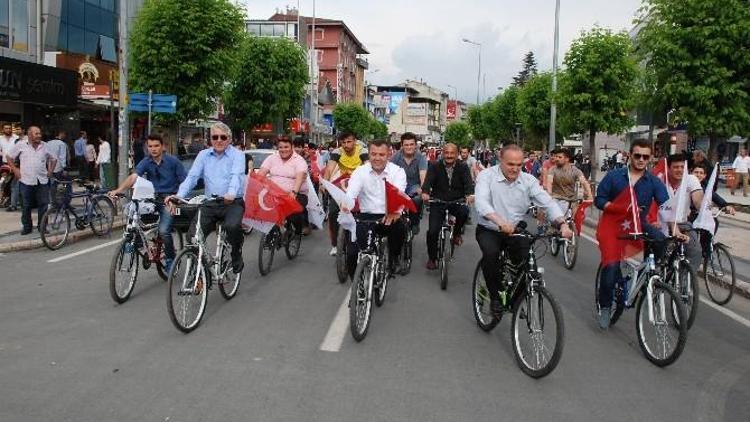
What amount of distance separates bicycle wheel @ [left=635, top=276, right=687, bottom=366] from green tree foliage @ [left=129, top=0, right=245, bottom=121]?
16.4 metres

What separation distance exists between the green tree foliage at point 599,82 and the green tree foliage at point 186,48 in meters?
13.1

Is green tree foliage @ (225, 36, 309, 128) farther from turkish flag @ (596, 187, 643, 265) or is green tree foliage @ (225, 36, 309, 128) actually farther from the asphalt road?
turkish flag @ (596, 187, 643, 265)

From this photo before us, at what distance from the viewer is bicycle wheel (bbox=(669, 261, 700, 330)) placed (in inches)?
260

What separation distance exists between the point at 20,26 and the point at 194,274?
64.7 feet

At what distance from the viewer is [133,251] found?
24.0ft

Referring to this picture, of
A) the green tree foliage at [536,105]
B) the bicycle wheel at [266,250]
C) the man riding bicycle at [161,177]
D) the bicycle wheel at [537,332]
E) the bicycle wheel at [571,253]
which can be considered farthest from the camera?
the green tree foliage at [536,105]

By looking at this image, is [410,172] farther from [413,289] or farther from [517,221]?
[517,221]

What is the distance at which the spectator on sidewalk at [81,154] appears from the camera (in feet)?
73.6

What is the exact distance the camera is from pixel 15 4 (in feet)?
72.0

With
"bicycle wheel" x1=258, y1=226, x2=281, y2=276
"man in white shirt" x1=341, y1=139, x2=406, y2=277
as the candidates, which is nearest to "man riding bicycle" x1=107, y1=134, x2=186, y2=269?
"bicycle wheel" x1=258, y1=226, x2=281, y2=276

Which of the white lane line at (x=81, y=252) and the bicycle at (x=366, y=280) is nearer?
the bicycle at (x=366, y=280)

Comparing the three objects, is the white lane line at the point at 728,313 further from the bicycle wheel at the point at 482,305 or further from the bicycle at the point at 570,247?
the bicycle wheel at the point at 482,305

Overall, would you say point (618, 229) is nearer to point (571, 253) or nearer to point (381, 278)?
point (381, 278)

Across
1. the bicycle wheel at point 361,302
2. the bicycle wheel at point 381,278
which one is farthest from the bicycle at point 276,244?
the bicycle wheel at point 361,302
